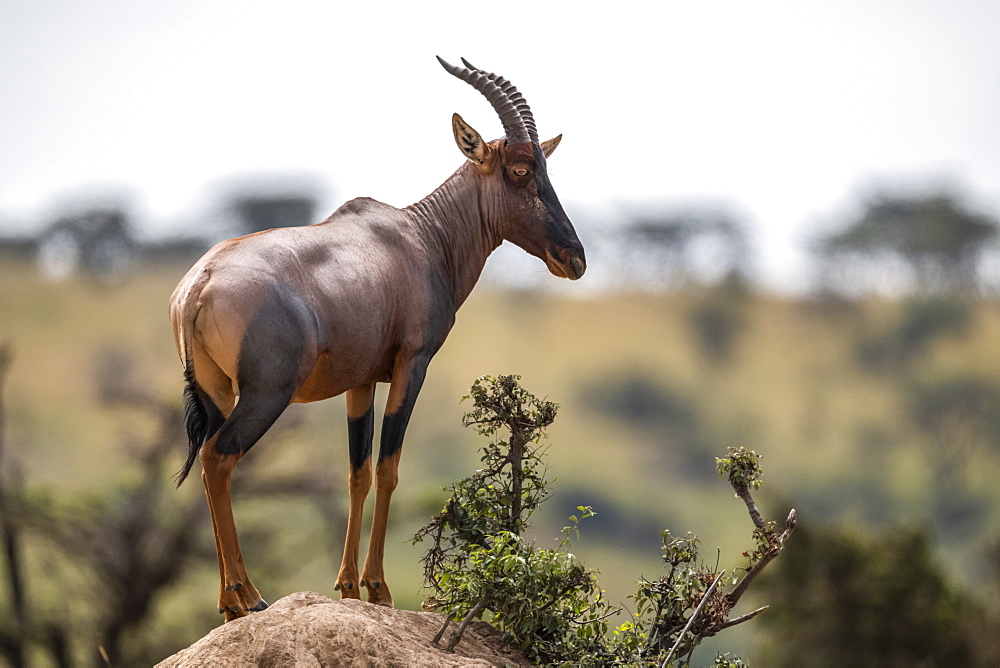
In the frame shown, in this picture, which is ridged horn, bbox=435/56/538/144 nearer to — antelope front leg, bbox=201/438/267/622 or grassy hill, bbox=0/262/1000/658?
antelope front leg, bbox=201/438/267/622

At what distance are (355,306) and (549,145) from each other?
8.71ft

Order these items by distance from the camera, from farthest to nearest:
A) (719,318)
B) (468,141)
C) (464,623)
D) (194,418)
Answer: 1. (719,318)
2. (468,141)
3. (464,623)
4. (194,418)

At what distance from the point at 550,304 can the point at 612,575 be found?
32088mm

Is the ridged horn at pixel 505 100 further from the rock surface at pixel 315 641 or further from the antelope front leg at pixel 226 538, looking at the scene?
the rock surface at pixel 315 641

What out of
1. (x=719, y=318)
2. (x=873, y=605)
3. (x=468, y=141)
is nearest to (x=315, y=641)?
(x=468, y=141)

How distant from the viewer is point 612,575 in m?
53.6

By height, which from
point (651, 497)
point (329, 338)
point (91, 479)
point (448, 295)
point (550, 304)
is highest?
point (550, 304)

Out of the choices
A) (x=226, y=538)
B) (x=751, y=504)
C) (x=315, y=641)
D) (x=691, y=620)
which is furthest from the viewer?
(x=751, y=504)

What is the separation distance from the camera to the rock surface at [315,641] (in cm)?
757

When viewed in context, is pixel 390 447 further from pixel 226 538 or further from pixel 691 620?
pixel 691 620

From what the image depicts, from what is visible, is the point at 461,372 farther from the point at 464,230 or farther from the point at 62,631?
the point at 464,230

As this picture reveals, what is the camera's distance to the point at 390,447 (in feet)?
28.8

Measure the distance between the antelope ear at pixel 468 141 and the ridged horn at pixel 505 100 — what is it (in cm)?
22

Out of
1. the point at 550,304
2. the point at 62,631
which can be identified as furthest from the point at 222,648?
the point at 550,304
